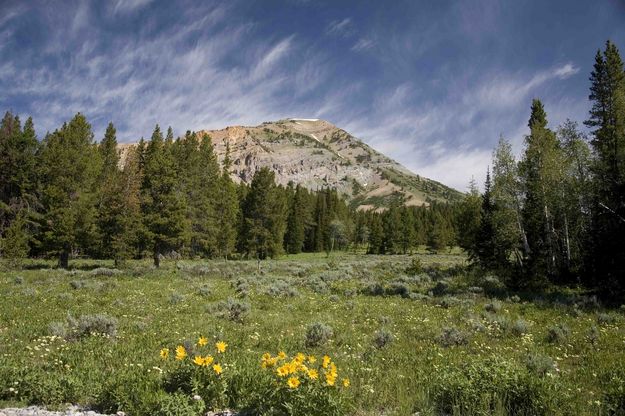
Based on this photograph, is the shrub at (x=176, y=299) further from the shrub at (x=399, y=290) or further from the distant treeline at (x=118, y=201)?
the distant treeline at (x=118, y=201)

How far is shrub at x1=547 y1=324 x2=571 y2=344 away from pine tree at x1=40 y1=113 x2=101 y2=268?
34.7m

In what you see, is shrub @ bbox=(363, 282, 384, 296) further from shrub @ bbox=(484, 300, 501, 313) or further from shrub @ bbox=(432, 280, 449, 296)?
shrub @ bbox=(484, 300, 501, 313)

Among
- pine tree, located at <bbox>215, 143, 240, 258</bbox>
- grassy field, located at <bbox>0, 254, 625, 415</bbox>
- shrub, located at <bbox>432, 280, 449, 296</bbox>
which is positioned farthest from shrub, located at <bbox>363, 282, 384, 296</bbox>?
pine tree, located at <bbox>215, 143, 240, 258</bbox>

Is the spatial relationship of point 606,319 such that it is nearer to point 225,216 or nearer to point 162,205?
point 162,205

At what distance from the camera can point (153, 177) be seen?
110ft

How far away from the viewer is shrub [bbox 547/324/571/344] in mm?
10688

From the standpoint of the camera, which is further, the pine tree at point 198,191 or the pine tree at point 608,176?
the pine tree at point 198,191

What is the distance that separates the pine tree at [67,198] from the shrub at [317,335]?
2987cm

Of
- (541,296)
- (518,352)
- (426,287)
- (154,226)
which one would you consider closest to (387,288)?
(426,287)

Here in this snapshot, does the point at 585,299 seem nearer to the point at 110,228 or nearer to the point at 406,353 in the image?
the point at 406,353

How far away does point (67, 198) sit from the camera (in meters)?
33.5

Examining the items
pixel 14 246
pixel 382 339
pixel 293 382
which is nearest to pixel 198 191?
pixel 14 246

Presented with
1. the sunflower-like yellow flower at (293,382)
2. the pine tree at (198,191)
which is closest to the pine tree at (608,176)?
the sunflower-like yellow flower at (293,382)

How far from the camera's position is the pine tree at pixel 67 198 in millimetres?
32312
